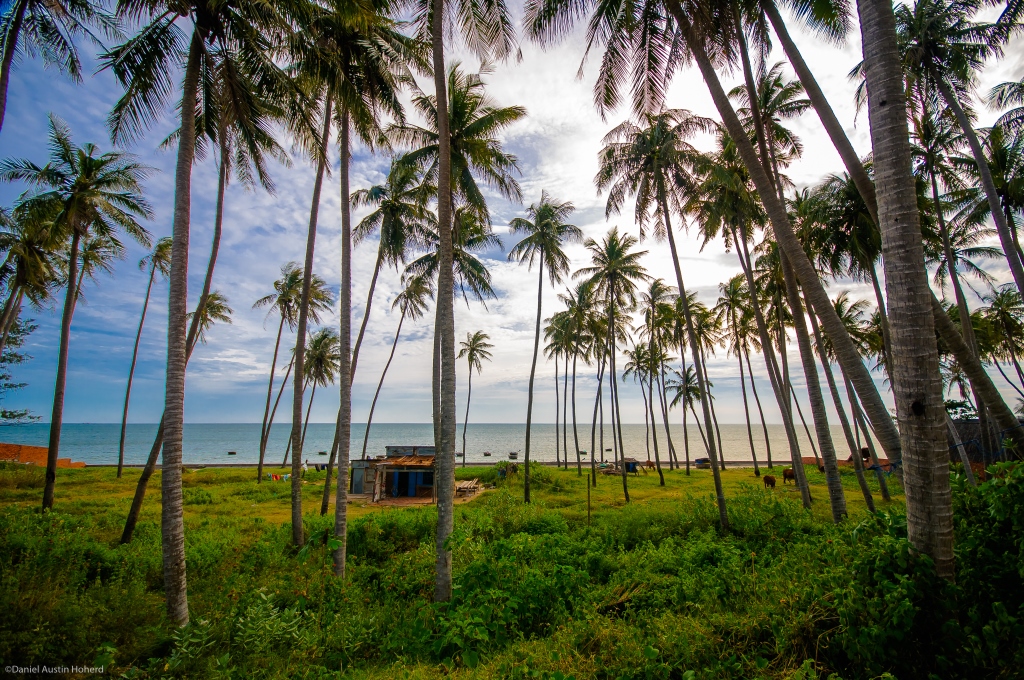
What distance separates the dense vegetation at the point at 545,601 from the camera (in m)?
2.94

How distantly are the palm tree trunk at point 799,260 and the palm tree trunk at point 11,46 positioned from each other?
11666 millimetres

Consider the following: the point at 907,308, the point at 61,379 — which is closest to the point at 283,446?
the point at 61,379

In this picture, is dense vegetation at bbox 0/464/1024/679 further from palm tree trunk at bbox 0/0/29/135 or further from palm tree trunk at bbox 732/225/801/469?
palm tree trunk at bbox 0/0/29/135

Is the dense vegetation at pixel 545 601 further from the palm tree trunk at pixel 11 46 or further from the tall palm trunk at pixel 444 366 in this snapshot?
the palm tree trunk at pixel 11 46

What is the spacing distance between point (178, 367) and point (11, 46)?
7.41m

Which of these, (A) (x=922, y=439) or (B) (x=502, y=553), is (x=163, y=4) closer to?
(B) (x=502, y=553)

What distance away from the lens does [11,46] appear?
7.45 m

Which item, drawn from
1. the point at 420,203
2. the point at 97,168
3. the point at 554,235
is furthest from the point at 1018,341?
the point at 97,168

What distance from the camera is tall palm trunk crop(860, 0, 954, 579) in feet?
10.2

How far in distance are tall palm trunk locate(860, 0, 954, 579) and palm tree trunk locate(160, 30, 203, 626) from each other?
782cm

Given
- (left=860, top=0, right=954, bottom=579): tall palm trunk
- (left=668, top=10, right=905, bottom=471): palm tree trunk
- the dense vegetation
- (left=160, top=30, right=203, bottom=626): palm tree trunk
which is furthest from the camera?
(left=160, top=30, right=203, bottom=626): palm tree trunk

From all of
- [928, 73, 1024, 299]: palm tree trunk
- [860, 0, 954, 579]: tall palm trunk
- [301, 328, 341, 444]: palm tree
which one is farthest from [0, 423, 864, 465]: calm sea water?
[860, 0, 954, 579]: tall palm trunk

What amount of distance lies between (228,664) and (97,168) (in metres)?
15.3

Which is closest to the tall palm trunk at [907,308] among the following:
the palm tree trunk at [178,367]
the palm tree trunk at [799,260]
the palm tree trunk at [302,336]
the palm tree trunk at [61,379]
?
the palm tree trunk at [799,260]
